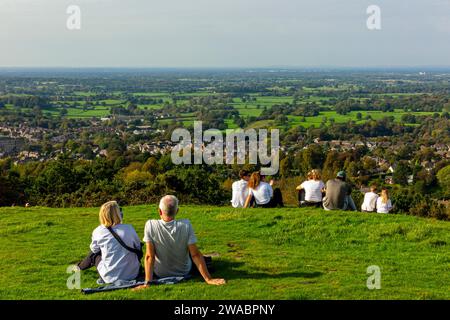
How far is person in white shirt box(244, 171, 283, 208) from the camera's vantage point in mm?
14844

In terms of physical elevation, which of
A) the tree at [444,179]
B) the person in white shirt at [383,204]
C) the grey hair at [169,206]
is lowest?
the tree at [444,179]

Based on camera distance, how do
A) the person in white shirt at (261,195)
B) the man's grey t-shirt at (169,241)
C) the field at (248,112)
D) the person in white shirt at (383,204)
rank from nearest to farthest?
the man's grey t-shirt at (169,241), the person in white shirt at (261,195), the person in white shirt at (383,204), the field at (248,112)

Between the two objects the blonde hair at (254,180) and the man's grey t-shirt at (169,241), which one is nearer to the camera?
the man's grey t-shirt at (169,241)

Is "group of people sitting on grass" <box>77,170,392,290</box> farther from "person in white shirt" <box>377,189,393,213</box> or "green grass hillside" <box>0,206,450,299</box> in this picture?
"person in white shirt" <box>377,189,393,213</box>

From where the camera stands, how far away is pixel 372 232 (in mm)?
12156

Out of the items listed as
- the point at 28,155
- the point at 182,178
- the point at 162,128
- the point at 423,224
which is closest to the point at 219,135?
the point at 162,128

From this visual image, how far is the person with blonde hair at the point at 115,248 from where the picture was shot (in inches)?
328

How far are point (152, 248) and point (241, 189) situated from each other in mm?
7355

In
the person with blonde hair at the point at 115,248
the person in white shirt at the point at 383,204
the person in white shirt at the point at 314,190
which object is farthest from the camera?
the person in white shirt at the point at 383,204

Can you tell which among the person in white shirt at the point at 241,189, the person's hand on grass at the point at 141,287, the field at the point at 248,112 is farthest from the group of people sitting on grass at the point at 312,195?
the field at the point at 248,112

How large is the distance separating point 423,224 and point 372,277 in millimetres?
4952

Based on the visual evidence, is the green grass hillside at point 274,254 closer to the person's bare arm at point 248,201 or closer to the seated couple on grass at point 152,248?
the seated couple on grass at point 152,248

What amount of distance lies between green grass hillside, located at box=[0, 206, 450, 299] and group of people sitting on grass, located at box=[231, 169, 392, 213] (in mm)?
569

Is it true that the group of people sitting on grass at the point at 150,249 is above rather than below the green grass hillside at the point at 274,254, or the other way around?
above
